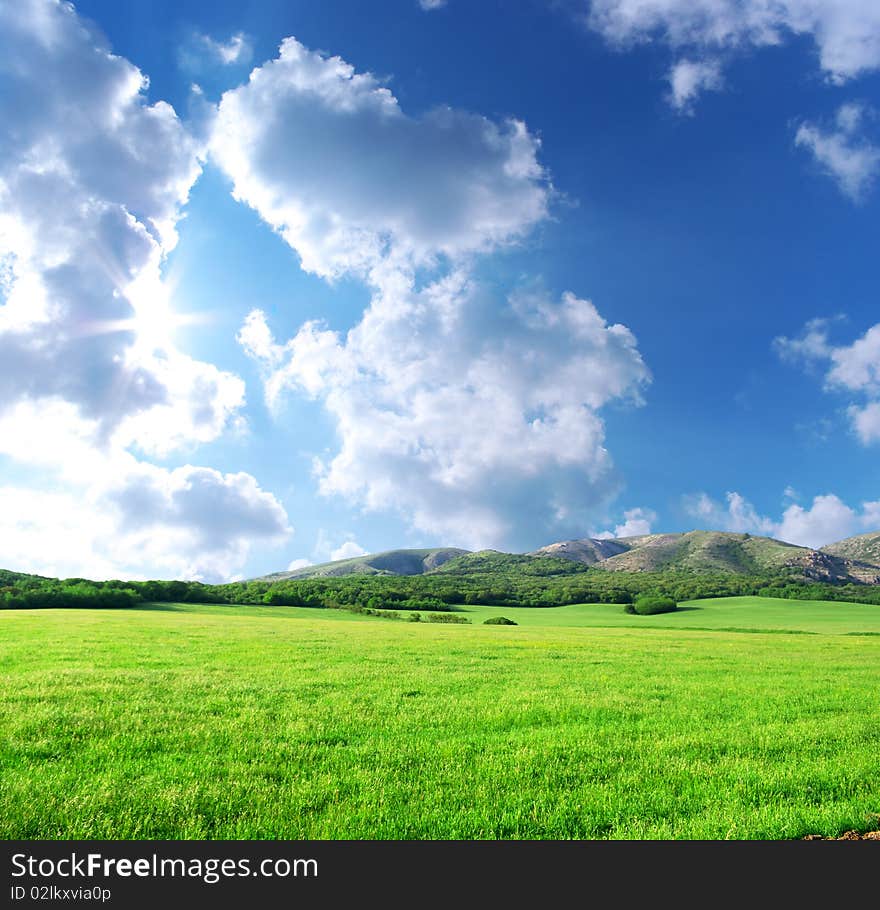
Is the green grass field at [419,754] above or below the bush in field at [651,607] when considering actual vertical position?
above

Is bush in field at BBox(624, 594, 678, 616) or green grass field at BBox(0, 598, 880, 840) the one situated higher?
green grass field at BBox(0, 598, 880, 840)

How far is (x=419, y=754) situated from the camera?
10.9 m

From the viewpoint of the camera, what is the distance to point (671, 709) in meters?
15.9

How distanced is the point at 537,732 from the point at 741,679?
48.4 ft

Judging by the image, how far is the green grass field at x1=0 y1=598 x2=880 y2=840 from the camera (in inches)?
322

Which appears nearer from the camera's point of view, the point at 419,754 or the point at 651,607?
the point at 419,754

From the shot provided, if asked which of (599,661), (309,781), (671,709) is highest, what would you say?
(309,781)

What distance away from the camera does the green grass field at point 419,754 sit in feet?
26.8

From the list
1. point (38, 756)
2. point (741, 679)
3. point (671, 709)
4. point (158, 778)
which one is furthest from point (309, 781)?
point (741, 679)

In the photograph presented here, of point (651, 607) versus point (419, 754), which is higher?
point (419, 754)

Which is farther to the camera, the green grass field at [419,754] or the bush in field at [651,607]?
the bush in field at [651,607]

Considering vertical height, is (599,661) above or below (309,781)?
below

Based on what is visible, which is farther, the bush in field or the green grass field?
the bush in field
